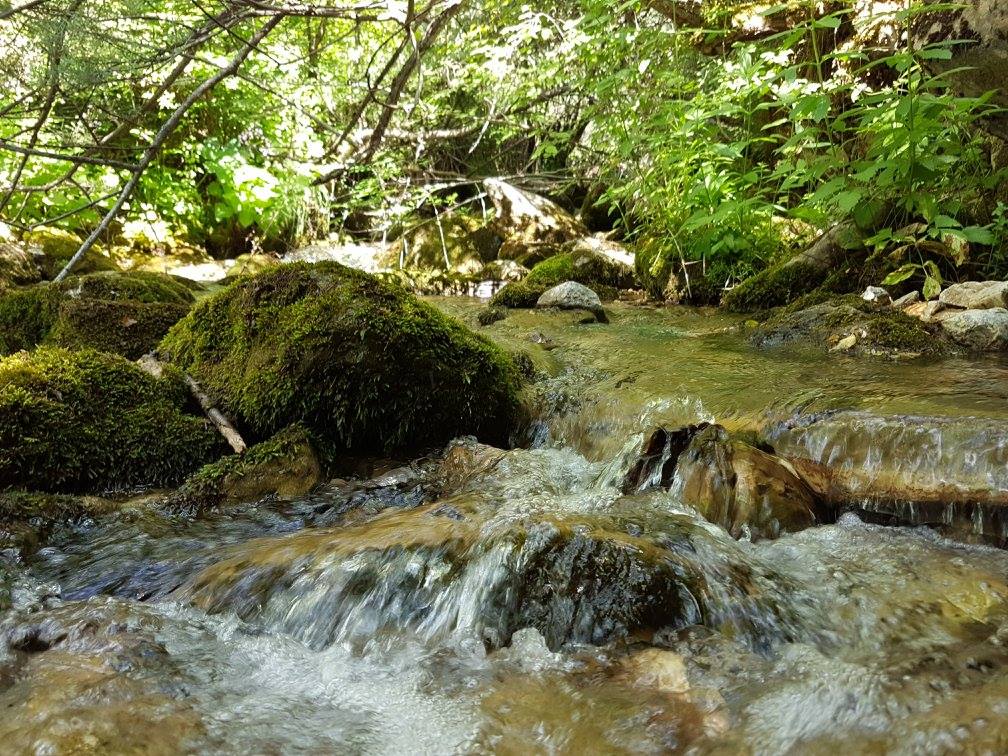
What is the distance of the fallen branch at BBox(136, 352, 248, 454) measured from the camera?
10.1 ft

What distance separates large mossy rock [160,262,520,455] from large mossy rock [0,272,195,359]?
0.61 metres

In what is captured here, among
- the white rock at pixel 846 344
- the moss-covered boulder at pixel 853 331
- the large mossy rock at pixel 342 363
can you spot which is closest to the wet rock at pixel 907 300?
the moss-covered boulder at pixel 853 331

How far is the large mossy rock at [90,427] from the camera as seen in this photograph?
270cm

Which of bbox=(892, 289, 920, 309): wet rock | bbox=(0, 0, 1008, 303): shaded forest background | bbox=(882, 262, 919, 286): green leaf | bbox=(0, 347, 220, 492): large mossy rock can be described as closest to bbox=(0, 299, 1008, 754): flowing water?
bbox=(0, 347, 220, 492): large mossy rock

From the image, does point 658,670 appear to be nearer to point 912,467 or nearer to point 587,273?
point 912,467

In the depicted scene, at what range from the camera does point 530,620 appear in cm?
191

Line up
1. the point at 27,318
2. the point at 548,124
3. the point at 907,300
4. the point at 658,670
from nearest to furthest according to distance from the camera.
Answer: the point at 658,670 → the point at 27,318 → the point at 907,300 → the point at 548,124

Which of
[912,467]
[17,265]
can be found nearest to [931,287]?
[912,467]

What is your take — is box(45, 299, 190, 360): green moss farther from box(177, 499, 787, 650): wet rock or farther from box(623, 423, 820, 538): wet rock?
box(623, 423, 820, 538): wet rock

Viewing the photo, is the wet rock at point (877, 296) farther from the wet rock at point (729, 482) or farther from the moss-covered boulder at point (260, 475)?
the moss-covered boulder at point (260, 475)

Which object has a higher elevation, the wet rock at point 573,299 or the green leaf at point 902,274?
the wet rock at point 573,299

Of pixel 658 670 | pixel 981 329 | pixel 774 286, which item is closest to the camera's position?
pixel 658 670

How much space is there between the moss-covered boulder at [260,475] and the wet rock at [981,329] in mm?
3910

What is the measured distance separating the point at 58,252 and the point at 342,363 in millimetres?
7244
